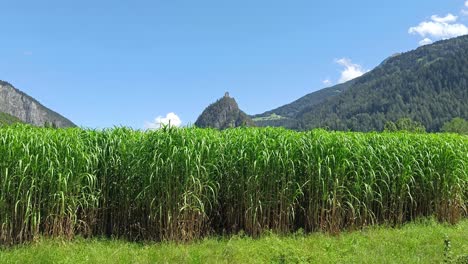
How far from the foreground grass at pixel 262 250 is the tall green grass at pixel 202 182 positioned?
402 mm

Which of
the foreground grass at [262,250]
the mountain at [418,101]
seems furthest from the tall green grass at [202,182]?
the mountain at [418,101]

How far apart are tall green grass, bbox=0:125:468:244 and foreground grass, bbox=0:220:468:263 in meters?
0.40

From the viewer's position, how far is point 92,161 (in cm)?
750

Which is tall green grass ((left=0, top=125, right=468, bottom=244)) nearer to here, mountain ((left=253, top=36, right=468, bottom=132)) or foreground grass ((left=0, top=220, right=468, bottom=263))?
foreground grass ((left=0, top=220, right=468, bottom=263))

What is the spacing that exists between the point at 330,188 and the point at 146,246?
141 inches

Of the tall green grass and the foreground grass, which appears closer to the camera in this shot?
the foreground grass

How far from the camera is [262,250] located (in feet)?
22.0

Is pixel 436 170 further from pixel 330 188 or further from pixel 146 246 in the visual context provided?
pixel 146 246

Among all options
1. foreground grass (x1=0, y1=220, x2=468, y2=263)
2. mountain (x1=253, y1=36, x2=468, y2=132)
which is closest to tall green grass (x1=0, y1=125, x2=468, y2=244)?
foreground grass (x1=0, y1=220, x2=468, y2=263)

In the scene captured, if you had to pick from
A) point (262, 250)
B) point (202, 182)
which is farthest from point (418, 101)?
point (262, 250)

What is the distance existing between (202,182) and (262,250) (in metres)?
1.58

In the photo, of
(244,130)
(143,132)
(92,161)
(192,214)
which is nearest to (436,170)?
(244,130)

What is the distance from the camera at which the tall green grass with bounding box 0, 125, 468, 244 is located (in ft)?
22.5

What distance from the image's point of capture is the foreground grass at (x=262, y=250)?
610cm
